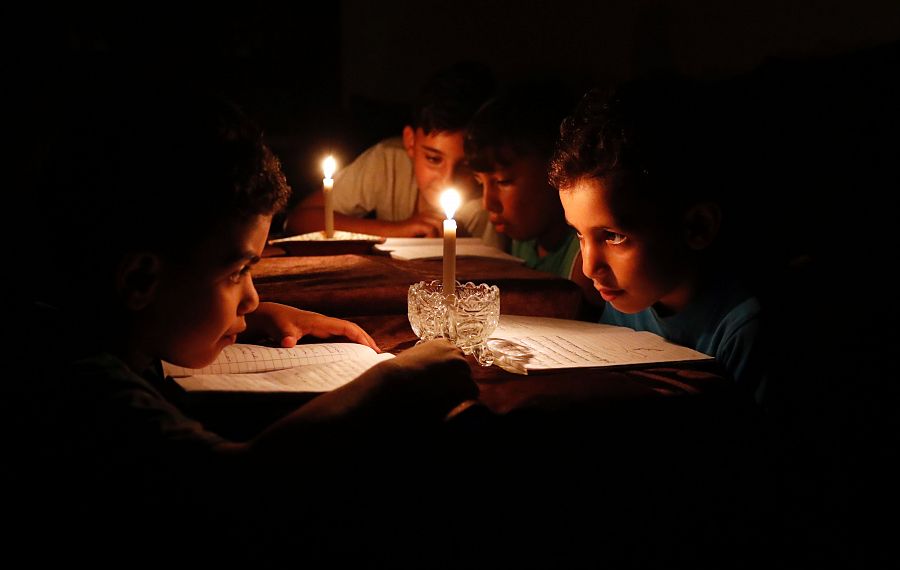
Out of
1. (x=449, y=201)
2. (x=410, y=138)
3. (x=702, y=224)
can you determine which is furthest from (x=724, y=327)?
(x=410, y=138)

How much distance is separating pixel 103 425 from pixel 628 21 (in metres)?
2.30

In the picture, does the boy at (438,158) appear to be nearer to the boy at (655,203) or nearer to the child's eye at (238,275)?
the boy at (655,203)

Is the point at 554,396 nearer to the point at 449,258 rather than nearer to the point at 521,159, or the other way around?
the point at 449,258

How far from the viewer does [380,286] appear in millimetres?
1748

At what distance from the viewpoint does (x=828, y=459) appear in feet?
3.77

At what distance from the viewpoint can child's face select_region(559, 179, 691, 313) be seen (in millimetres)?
1449

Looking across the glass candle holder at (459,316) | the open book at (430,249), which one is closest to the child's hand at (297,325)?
the glass candle holder at (459,316)

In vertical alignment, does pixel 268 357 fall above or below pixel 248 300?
below

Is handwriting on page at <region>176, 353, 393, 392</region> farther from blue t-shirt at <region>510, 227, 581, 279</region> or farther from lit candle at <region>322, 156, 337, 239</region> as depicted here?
lit candle at <region>322, 156, 337, 239</region>

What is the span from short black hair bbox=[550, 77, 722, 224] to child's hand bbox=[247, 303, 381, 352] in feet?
1.69

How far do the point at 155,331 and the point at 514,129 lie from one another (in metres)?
1.33

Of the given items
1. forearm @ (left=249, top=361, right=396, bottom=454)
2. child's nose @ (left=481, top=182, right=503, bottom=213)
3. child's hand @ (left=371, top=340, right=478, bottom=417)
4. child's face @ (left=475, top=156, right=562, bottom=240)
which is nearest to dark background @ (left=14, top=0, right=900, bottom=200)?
child's face @ (left=475, top=156, right=562, bottom=240)

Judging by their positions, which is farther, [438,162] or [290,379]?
[438,162]

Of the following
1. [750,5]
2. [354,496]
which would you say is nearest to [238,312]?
[354,496]
